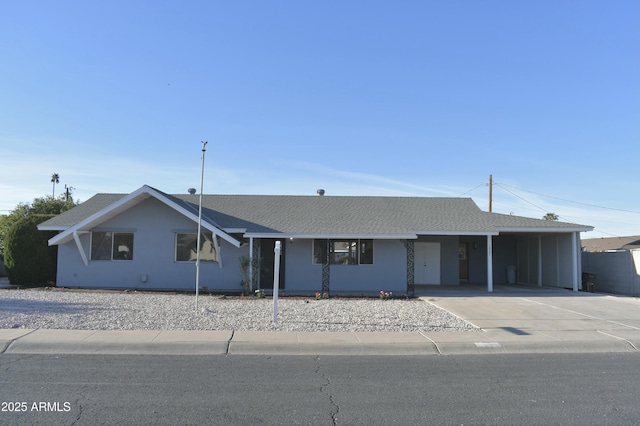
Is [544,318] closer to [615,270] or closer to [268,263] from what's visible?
[268,263]

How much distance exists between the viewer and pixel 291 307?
13.3 metres

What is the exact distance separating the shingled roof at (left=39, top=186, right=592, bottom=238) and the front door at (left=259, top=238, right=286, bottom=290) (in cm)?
93

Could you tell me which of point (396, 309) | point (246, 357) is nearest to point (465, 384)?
point (246, 357)

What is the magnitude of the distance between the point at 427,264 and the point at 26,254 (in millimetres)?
16793

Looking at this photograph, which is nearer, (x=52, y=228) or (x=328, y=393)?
(x=328, y=393)

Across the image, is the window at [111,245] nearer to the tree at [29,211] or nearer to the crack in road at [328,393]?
the crack in road at [328,393]

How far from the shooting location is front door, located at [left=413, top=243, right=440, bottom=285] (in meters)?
21.5

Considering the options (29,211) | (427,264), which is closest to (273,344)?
(427,264)

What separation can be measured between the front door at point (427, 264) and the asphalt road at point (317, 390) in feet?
43.5

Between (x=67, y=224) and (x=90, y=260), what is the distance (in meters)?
1.70

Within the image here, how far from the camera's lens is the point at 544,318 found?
11930 millimetres

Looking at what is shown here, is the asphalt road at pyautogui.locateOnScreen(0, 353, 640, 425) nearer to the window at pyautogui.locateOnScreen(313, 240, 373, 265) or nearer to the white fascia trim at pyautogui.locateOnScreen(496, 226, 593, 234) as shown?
the window at pyautogui.locateOnScreen(313, 240, 373, 265)

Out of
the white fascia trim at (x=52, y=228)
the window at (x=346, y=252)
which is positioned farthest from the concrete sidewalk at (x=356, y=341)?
the white fascia trim at (x=52, y=228)

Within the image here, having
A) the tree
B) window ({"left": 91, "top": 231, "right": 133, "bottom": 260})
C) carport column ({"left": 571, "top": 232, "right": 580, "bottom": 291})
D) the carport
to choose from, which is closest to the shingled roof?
carport column ({"left": 571, "top": 232, "right": 580, "bottom": 291})
